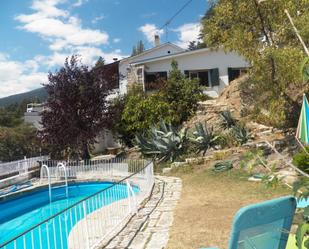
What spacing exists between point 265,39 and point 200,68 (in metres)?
13.9

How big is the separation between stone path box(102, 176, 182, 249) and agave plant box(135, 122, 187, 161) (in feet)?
18.5

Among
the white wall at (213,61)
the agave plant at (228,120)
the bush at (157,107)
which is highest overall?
the white wall at (213,61)

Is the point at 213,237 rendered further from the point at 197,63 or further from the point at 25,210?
the point at 197,63

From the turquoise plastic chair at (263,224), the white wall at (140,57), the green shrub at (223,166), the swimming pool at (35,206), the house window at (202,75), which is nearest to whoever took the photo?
the turquoise plastic chair at (263,224)

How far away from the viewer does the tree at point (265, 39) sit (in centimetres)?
1205

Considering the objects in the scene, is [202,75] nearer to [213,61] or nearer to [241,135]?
[213,61]

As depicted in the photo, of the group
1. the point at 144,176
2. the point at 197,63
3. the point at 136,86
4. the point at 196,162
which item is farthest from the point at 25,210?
the point at 197,63

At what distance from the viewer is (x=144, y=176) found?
11305mm

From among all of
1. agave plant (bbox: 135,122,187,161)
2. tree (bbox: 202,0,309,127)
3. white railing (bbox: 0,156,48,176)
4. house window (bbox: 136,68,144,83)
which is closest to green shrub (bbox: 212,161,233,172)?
tree (bbox: 202,0,309,127)

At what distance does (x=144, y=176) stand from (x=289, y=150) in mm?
5405

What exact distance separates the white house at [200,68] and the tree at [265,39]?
12450 millimetres

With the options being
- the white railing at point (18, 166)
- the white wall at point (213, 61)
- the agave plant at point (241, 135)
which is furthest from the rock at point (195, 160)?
the white wall at point (213, 61)

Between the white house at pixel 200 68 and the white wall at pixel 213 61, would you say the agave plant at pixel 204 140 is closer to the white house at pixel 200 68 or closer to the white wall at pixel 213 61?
the white house at pixel 200 68

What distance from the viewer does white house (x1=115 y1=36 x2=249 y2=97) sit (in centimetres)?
2686
